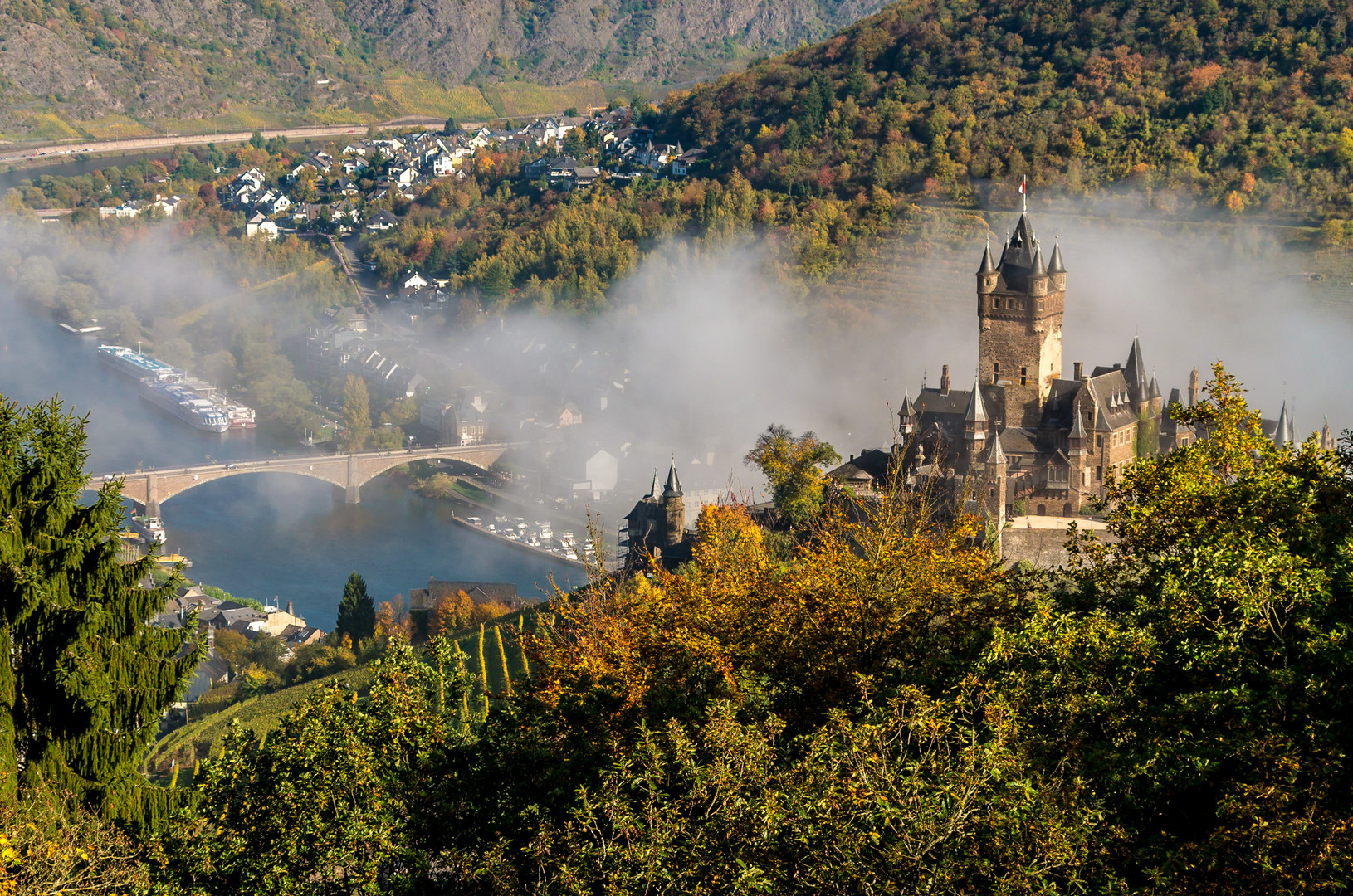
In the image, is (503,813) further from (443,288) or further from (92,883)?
(443,288)

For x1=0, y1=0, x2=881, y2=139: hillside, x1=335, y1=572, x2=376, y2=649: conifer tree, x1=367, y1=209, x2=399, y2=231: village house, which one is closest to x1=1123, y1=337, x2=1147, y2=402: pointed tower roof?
x1=335, y1=572, x2=376, y2=649: conifer tree

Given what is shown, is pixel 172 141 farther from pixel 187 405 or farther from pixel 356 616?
pixel 356 616

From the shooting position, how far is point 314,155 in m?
134

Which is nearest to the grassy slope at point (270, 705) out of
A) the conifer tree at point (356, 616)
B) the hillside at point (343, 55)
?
the conifer tree at point (356, 616)

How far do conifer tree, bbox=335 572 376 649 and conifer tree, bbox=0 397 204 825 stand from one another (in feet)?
101

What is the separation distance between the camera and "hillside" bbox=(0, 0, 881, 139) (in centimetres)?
14375

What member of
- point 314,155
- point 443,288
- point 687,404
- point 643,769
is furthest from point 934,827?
point 314,155

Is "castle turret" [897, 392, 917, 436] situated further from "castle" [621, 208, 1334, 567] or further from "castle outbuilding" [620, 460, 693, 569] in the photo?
"castle outbuilding" [620, 460, 693, 569]

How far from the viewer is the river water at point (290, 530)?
177 feet

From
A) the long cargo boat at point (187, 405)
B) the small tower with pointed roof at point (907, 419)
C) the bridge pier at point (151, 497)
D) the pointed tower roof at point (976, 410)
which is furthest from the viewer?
the long cargo boat at point (187, 405)

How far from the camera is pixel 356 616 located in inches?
1726

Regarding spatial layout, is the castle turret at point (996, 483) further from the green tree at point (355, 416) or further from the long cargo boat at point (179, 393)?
the long cargo boat at point (179, 393)

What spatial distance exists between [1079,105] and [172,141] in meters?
99.1

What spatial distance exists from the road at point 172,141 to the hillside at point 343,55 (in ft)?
6.65
